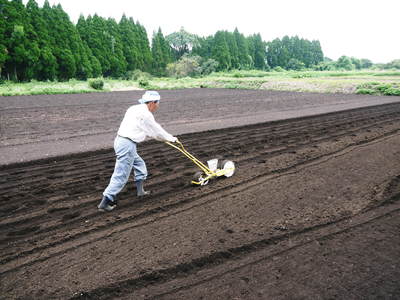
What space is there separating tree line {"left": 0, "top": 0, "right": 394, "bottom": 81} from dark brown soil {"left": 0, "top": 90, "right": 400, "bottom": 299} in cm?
3411

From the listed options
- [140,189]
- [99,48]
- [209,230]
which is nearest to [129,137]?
[140,189]

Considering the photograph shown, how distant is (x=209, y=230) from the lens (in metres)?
4.67

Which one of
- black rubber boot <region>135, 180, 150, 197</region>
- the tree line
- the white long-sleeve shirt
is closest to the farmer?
the white long-sleeve shirt

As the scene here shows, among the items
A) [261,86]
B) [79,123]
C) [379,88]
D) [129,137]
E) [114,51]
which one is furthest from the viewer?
[114,51]

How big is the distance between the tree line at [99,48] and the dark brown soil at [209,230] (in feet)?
112

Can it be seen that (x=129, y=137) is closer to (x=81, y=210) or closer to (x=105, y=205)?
(x=105, y=205)

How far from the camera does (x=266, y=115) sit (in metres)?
16.1

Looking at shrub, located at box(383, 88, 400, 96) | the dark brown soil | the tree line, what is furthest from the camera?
the tree line

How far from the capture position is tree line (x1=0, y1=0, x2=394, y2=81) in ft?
123

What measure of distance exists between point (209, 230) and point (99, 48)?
163 ft

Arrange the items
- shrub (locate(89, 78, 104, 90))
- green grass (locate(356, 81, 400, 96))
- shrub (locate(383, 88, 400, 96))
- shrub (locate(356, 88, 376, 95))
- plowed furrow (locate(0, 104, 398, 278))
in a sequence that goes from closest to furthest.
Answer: plowed furrow (locate(0, 104, 398, 278)) < shrub (locate(383, 88, 400, 96)) < green grass (locate(356, 81, 400, 96)) < shrub (locate(356, 88, 376, 95)) < shrub (locate(89, 78, 104, 90))

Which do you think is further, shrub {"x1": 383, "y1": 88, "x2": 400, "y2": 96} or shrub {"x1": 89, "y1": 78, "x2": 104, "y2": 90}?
shrub {"x1": 89, "y1": 78, "x2": 104, "y2": 90}

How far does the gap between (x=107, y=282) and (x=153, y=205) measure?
81.6 inches

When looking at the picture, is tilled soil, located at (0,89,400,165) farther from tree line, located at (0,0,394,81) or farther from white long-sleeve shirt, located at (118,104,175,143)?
tree line, located at (0,0,394,81)
